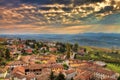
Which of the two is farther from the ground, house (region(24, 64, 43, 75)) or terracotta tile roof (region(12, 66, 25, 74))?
terracotta tile roof (region(12, 66, 25, 74))

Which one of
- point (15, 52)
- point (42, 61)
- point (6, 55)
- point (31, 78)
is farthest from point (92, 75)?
point (15, 52)

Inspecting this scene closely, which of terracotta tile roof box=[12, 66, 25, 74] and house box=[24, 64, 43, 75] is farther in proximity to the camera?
house box=[24, 64, 43, 75]

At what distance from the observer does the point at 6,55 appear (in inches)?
2005

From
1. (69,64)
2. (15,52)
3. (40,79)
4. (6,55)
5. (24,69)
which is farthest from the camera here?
(15,52)

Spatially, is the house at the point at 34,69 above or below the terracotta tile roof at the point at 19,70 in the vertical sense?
below

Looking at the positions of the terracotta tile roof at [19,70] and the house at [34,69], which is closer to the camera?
the terracotta tile roof at [19,70]

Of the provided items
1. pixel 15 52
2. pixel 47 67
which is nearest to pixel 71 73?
pixel 47 67

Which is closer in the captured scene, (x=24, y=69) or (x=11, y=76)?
(x=11, y=76)

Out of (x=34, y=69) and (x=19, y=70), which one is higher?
(x=19, y=70)

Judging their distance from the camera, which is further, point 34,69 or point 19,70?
point 34,69

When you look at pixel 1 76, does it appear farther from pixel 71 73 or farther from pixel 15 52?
pixel 15 52

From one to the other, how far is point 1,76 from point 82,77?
40.2 ft

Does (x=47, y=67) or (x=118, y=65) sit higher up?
(x=47, y=67)

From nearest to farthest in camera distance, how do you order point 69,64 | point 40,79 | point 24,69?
point 40,79 → point 24,69 → point 69,64
